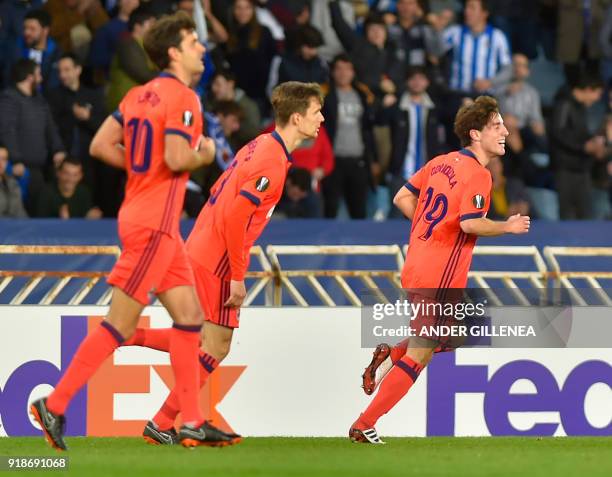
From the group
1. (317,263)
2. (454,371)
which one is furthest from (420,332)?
(317,263)

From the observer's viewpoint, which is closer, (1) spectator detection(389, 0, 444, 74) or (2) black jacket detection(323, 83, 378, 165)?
(2) black jacket detection(323, 83, 378, 165)

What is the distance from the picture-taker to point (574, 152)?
15391 millimetres

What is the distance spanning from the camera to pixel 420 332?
8836mm

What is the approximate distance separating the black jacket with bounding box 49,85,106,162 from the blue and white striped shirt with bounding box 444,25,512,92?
364 centimetres

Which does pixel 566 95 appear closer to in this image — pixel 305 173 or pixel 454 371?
pixel 305 173

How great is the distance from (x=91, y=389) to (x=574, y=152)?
7.09m

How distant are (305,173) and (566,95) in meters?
3.10

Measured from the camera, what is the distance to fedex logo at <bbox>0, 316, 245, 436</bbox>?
9758mm

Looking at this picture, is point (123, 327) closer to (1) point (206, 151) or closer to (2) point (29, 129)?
(1) point (206, 151)

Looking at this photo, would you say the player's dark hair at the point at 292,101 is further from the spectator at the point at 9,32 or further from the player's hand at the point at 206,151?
the spectator at the point at 9,32

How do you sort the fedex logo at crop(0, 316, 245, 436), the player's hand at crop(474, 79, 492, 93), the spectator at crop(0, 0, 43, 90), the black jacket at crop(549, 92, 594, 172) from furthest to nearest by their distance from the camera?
the player's hand at crop(474, 79, 492, 93) → the black jacket at crop(549, 92, 594, 172) → the spectator at crop(0, 0, 43, 90) → the fedex logo at crop(0, 316, 245, 436)

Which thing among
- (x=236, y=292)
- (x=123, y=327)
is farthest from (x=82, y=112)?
(x=123, y=327)

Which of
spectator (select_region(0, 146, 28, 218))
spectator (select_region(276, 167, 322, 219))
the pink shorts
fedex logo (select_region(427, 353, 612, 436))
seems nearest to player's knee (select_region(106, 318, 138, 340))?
the pink shorts

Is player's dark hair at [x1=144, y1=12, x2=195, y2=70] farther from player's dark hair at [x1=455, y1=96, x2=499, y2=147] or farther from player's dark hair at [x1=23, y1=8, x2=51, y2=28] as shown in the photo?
player's dark hair at [x1=23, y1=8, x2=51, y2=28]
